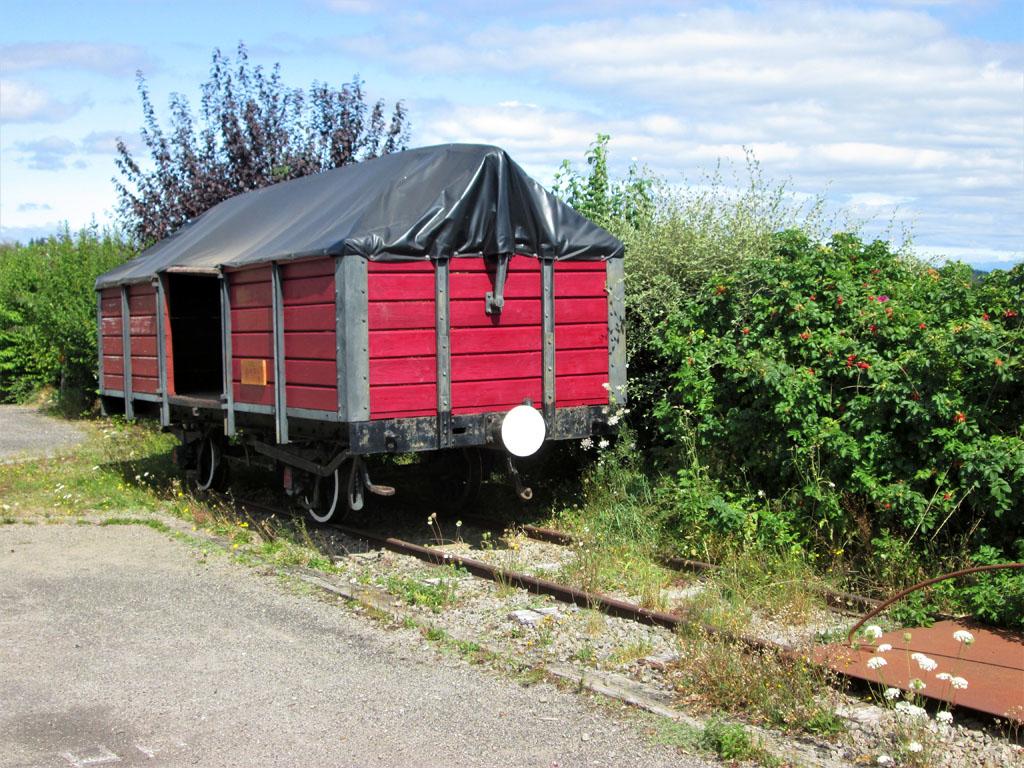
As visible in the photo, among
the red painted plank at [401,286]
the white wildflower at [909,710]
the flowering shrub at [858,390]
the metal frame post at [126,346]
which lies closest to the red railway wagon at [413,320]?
the red painted plank at [401,286]

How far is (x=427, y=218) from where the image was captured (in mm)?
8438

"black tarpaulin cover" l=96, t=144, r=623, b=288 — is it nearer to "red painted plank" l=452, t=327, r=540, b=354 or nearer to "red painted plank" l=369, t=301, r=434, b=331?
"red painted plank" l=369, t=301, r=434, b=331

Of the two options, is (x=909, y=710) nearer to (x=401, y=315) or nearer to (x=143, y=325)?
(x=401, y=315)

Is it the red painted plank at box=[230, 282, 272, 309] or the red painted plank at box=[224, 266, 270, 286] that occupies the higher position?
the red painted plank at box=[224, 266, 270, 286]

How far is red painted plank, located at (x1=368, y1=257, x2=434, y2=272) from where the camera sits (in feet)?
26.6

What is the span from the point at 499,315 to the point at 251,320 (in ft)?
7.62

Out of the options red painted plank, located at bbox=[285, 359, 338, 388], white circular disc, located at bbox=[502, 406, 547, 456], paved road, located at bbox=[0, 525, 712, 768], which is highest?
red painted plank, located at bbox=[285, 359, 338, 388]

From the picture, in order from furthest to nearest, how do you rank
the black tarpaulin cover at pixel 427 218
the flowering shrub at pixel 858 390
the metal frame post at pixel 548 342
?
the metal frame post at pixel 548 342
the black tarpaulin cover at pixel 427 218
the flowering shrub at pixel 858 390

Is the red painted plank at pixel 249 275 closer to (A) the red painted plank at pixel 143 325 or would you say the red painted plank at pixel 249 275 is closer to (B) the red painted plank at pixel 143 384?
(A) the red painted plank at pixel 143 325

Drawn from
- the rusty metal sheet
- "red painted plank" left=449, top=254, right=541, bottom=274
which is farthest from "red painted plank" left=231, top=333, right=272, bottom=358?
the rusty metal sheet

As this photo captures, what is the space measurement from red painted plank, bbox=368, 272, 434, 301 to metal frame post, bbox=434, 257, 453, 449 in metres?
0.08

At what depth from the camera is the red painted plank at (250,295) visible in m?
9.20

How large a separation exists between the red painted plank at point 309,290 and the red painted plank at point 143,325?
332 cm

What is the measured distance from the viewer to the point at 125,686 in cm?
578
